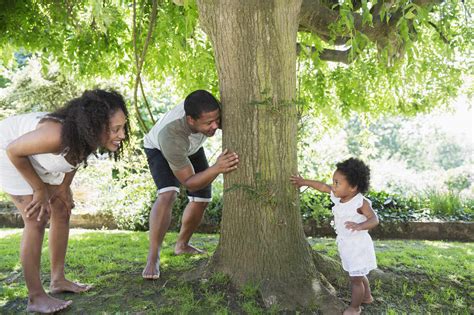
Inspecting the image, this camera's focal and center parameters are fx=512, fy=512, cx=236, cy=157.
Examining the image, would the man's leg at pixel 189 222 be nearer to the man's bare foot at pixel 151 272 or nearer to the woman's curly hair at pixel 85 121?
the man's bare foot at pixel 151 272

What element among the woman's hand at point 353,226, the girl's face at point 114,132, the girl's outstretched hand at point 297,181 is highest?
the girl's face at point 114,132

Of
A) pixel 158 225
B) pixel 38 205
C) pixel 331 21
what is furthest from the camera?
pixel 331 21

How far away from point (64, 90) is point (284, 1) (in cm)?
1062

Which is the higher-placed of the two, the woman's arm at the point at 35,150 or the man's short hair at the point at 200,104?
the man's short hair at the point at 200,104

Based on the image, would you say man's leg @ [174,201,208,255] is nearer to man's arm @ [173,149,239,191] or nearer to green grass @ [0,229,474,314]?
green grass @ [0,229,474,314]

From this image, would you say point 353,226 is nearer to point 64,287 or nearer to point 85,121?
point 85,121

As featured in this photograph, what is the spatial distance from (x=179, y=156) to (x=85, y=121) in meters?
1.01

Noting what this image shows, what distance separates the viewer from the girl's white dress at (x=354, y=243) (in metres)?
3.71

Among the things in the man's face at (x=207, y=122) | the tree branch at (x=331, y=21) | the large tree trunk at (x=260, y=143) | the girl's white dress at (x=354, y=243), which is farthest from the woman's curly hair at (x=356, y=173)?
the tree branch at (x=331, y=21)

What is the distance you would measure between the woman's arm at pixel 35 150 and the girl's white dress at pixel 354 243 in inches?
82.4

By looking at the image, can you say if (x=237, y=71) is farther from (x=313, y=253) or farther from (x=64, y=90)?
(x=64, y=90)

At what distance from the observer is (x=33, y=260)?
3.60m

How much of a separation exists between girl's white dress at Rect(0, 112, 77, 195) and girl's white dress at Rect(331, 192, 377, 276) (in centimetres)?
202

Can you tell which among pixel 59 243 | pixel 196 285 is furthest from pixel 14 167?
pixel 196 285
